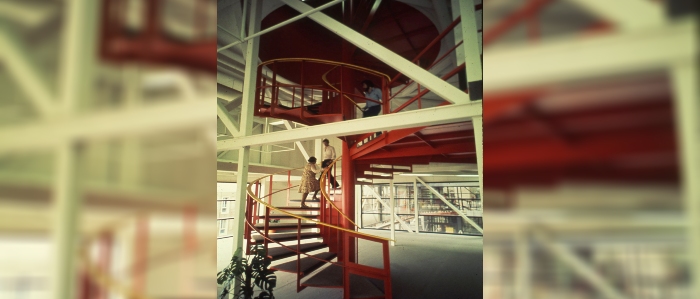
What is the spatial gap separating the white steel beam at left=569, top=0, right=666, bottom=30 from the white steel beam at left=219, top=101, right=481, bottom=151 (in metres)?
1.05

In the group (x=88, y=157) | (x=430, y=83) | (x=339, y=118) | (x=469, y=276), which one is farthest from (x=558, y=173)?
A: (x=469, y=276)

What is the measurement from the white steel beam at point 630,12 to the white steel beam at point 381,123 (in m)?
1.05

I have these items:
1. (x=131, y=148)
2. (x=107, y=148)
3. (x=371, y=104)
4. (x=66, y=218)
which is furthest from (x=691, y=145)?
(x=371, y=104)

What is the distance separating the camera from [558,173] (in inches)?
48.5

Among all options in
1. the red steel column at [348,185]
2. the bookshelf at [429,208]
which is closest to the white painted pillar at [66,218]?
the red steel column at [348,185]

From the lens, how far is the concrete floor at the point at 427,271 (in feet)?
12.4

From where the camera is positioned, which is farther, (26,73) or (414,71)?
(414,71)

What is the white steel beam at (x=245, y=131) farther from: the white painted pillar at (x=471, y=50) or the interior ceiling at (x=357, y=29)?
the white painted pillar at (x=471, y=50)

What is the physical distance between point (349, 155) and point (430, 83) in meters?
3.00

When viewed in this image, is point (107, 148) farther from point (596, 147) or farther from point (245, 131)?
point (596, 147)

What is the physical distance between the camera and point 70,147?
5.11 feet

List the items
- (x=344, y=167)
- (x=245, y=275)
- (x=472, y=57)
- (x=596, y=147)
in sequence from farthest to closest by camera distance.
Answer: (x=344, y=167), (x=245, y=275), (x=472, y=57), (x=596, y=147)

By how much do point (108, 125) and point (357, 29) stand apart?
3960mm

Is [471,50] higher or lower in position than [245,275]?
higher
